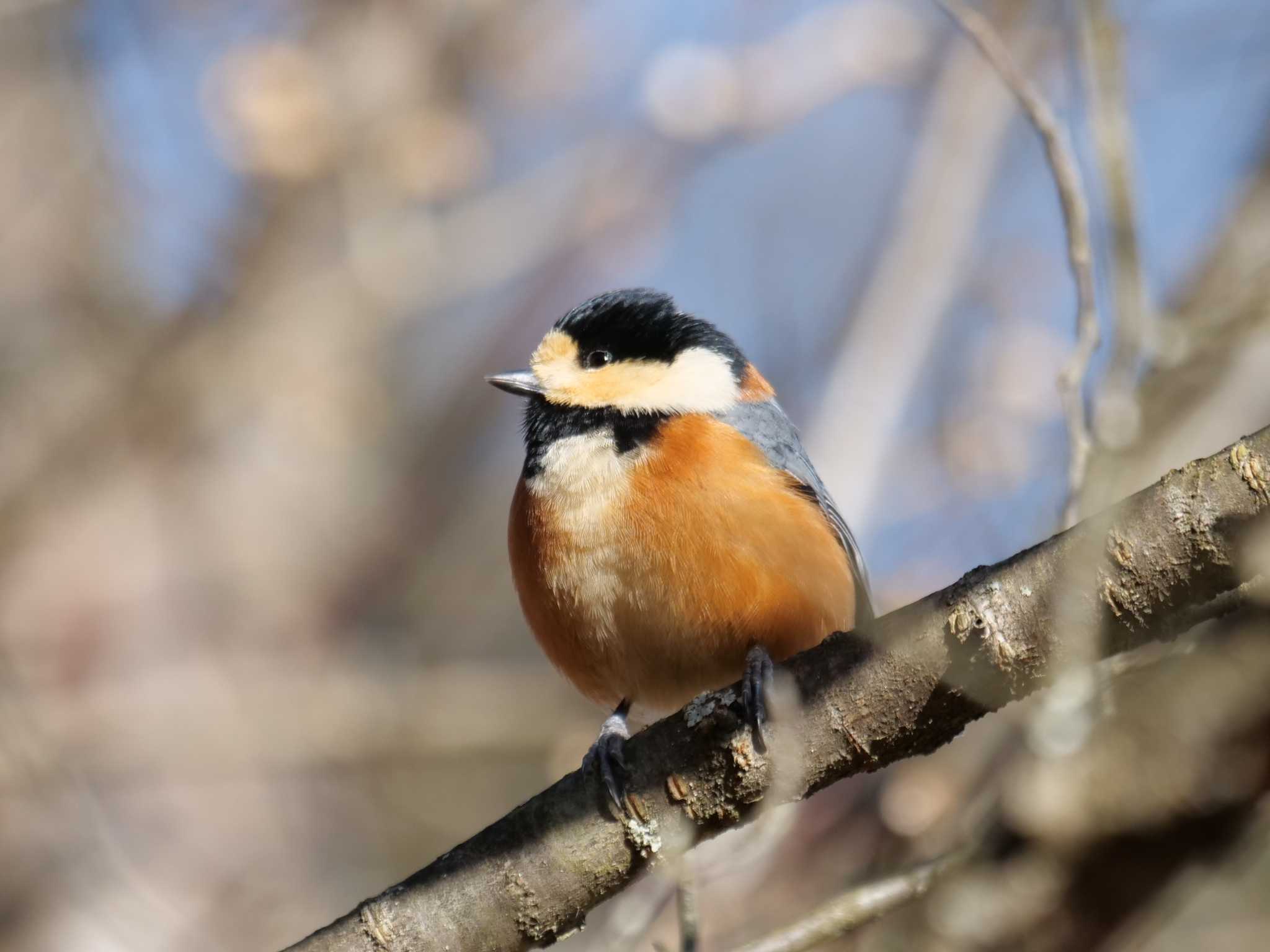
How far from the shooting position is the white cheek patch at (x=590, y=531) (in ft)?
12.1

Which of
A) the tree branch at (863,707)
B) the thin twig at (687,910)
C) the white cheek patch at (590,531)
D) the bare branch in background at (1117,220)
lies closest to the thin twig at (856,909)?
the thin twig at (687,910)

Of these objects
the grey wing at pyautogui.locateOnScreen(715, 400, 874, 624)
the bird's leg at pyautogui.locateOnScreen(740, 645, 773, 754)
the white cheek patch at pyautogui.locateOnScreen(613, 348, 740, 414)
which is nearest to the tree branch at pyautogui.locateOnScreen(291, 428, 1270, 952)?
the bird's leg at pyautogui.locateOnScreen(740, 645, 773, 754)

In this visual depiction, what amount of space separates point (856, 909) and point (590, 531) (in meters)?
1.27

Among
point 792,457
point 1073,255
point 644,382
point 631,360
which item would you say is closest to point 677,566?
point 792,457

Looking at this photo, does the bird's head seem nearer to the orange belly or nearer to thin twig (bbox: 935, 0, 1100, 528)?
the orange belly

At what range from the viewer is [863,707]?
2.74 meters

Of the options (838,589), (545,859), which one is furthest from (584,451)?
(545,859)

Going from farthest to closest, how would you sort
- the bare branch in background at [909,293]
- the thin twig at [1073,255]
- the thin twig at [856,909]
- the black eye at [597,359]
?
the bare branch in background at [909,293], the black eye at [597,359], the thin twig at [1073,255], the thin twig at [856,909]

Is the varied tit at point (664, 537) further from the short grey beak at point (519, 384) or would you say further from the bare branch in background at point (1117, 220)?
the bare branch in background at point (1117, 220)

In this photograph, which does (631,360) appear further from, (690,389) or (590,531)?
(590,531)

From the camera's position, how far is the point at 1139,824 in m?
3.68

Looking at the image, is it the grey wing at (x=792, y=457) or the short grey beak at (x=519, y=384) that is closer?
the grey wing at (x=792, y=457)

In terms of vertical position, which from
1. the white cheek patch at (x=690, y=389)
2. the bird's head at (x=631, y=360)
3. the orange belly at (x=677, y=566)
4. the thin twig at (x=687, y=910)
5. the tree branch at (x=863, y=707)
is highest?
the bird's head at (x=631, y=360)

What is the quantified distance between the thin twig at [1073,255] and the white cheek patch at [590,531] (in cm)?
125
